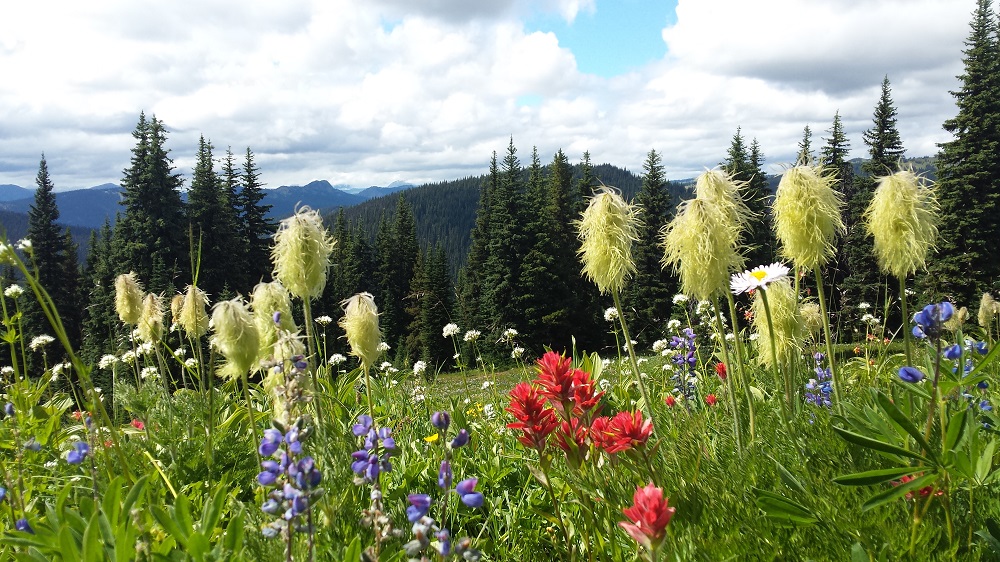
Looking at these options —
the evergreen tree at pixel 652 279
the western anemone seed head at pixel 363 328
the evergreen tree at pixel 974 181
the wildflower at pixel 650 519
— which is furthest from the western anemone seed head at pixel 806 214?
the evergreen tree at pixel 652 279

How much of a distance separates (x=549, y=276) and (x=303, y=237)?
42.5 m

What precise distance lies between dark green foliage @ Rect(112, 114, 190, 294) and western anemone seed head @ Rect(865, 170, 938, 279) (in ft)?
121

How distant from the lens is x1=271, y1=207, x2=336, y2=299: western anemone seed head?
3148 millimetres

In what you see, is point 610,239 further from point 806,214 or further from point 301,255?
point 301,255

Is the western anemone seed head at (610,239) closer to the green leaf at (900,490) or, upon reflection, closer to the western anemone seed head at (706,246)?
the western anemone seed head at (706,246)

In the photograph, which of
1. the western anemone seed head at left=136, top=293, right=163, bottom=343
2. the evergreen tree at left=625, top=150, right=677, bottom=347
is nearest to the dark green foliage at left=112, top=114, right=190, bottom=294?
the evergreen tree at left=625, top=150, right=677, bottom=347

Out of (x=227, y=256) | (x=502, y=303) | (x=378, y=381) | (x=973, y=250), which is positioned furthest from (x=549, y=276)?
(x=378, y=381)

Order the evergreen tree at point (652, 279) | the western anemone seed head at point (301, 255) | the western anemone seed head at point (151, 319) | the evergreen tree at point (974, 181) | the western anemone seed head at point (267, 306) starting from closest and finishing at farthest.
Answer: the western anemone seed head at point (267, 306), the western anemone seed head at point (301, 255), the western anemone seed head at point (151, 319), the evergreen tree at point (974, 181), the evergreen tree at point (652, 279)

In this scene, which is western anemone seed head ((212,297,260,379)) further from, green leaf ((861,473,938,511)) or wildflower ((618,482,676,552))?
green leaf ((861,473,938,511))

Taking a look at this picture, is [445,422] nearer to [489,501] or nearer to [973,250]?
[489,501]

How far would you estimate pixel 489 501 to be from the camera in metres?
3.09

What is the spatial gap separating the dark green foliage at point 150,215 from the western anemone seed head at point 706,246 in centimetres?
3646

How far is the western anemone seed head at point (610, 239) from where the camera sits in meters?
3.26

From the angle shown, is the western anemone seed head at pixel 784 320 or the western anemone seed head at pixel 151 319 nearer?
the western anemone seed head at pixel 784 320
